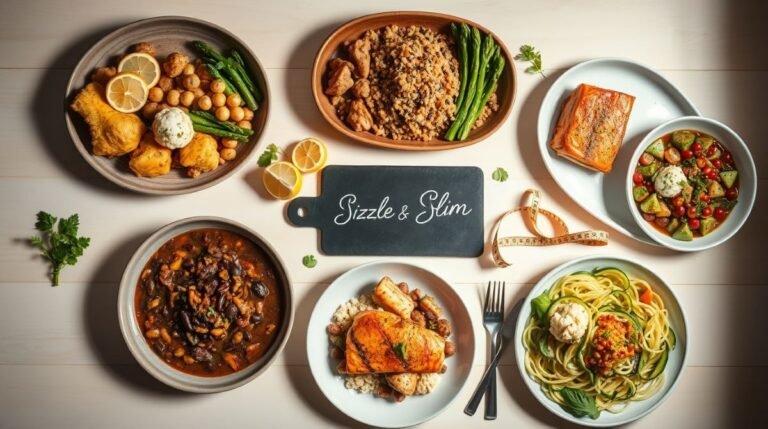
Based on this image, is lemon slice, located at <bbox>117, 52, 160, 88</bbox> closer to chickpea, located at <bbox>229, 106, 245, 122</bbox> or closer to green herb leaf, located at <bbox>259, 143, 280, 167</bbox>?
chickpea, located at <bbox>229, 106, 245, 122</bbox>

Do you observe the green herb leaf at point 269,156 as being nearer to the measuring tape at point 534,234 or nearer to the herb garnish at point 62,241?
the herb garnish at point 62,241

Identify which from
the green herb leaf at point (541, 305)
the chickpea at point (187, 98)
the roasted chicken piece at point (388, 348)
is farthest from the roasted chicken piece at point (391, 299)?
the chickpea at point (187, 98)

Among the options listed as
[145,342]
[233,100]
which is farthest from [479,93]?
[145,342]

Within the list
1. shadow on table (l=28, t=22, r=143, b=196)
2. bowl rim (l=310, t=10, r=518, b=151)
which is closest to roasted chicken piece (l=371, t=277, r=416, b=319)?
bowl rim (l=310, t=10, r=518, b=151)

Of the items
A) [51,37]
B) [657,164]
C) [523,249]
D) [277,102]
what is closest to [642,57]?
[657,164]

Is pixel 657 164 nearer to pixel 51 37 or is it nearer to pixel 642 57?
pixel 642 57
